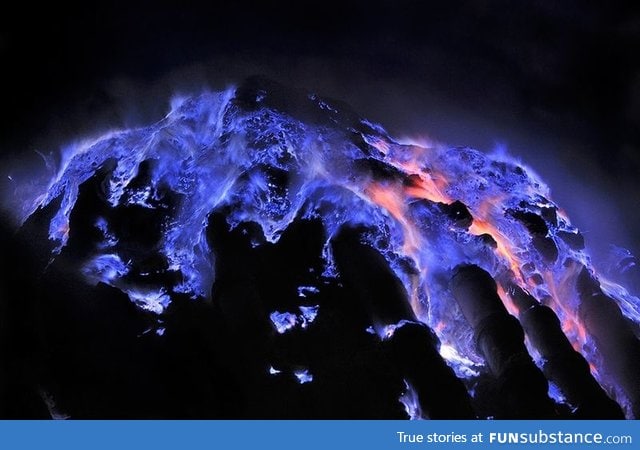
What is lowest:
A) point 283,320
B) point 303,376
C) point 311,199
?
point 303,376

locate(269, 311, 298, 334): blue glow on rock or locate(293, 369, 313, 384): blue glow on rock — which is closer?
locate(293, 369, 313, 384): blue glow on rock

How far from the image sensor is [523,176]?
Answer: 154 ft

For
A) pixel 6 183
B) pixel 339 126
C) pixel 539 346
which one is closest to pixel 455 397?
pixel 539 346

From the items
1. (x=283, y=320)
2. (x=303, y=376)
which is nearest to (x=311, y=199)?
(x=283, y=320)

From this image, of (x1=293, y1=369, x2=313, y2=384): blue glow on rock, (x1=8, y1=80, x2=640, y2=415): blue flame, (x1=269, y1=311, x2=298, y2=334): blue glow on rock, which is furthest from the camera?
(x1=8, y1=80, x2=640, y2=415): blue flame

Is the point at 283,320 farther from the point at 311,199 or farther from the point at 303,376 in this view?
the point at 311,199

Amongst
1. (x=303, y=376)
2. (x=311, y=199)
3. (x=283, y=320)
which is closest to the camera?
(x=303, y=376)

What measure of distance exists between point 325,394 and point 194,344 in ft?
25.2

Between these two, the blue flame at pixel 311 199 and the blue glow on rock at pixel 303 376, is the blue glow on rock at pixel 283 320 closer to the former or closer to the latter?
the blue flame at pixel 311 199

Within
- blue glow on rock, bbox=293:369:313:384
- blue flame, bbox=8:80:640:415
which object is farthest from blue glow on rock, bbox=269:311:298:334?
blue glow on rock, bbox=293:369:313:384

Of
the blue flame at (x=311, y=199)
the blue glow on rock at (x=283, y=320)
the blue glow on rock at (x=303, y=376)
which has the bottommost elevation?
the blue glow on rock at (x=303, y=376)

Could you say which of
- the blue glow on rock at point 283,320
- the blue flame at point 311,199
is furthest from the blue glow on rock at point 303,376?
the blue glow on rock at point 283,320

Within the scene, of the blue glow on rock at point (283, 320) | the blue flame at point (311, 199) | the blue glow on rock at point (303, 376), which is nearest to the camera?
the blue glow on rock at point (303, 376)

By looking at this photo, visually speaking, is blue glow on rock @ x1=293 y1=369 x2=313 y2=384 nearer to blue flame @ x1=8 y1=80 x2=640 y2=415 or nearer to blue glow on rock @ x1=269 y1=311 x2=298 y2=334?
blue flame @ x1=8 y1=80 x2=640 y2=415
